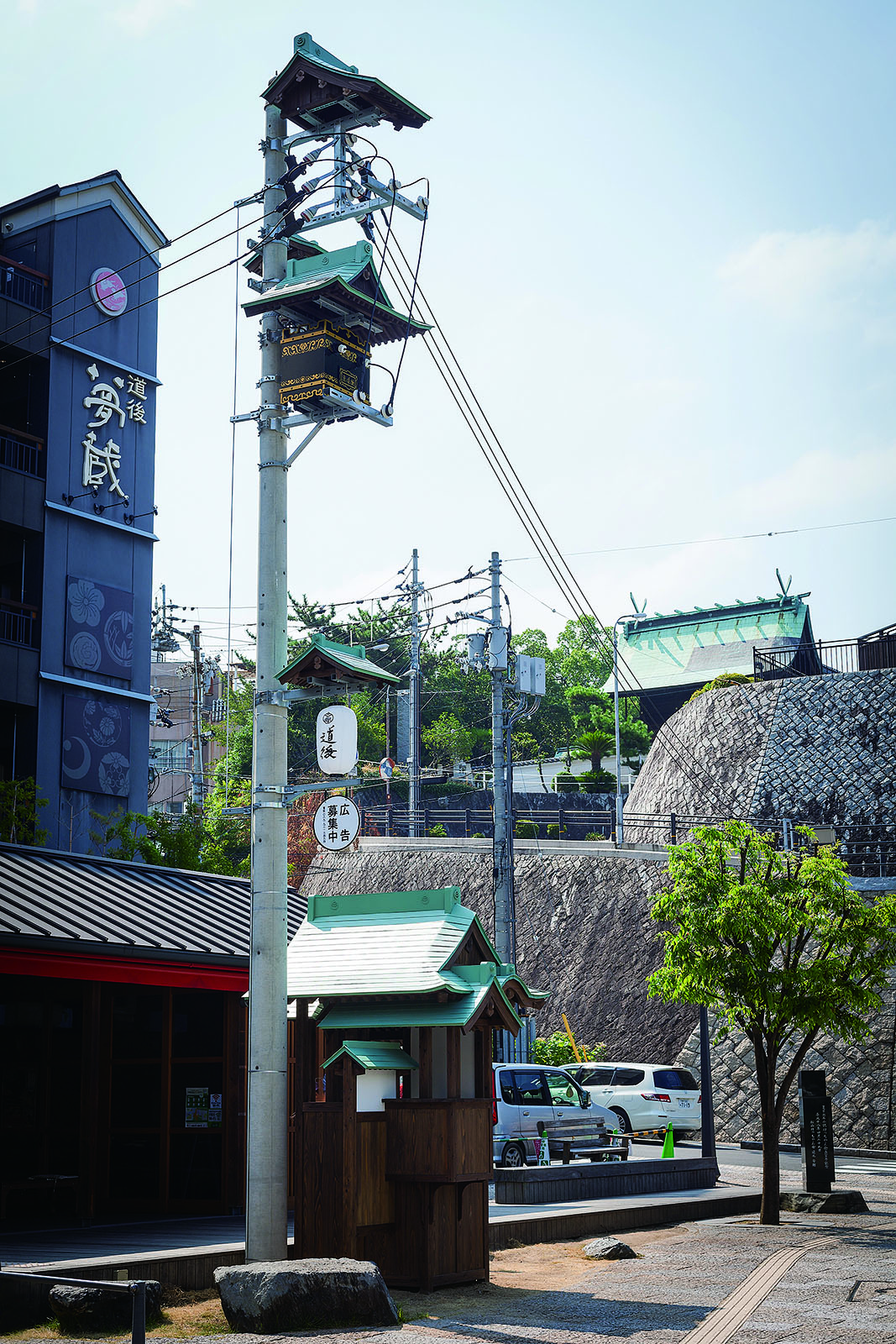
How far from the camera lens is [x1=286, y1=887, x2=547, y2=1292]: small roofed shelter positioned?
431 inches

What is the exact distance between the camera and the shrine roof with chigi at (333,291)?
38.1 feet

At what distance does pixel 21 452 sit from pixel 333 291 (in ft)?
57.4

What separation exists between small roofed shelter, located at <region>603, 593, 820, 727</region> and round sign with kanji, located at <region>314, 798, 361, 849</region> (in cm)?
4396

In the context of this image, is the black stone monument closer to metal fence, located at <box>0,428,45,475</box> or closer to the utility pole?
metal fence, located at <box>0,428,45,475</box>

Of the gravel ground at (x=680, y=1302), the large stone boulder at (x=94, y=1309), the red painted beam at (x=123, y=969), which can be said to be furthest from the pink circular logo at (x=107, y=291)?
the large stone boulder at (x=94, y=1309)

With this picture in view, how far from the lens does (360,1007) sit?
38.4 feet

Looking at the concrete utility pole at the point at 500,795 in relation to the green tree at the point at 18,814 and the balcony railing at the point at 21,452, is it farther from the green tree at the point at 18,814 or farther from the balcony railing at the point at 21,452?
the balcony railing at the point at 21,452

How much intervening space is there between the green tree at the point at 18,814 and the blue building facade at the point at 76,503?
3.23 feet

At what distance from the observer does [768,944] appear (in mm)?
16891

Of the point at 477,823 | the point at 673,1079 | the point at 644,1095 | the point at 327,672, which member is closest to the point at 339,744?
the point at 327,672

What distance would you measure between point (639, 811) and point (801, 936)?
27.6 m

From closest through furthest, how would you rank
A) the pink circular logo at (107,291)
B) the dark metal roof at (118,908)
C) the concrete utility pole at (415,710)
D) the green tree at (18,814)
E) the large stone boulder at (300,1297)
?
the large stone boulder at (300,1297) < the dark metal roof at (118,908) < the green tree at (18,814) < the pink circular logo at (107,291) < the concrete utility pole at (415,710)

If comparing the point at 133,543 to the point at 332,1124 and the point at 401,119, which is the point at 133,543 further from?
the point at 332,1124

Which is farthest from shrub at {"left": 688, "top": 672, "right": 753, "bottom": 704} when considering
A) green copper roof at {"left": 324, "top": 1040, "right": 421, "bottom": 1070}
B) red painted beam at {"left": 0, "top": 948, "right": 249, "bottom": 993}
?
green copper roof at {"left": 324, "top": 1040, "right": 421, "bottom": 1070}
